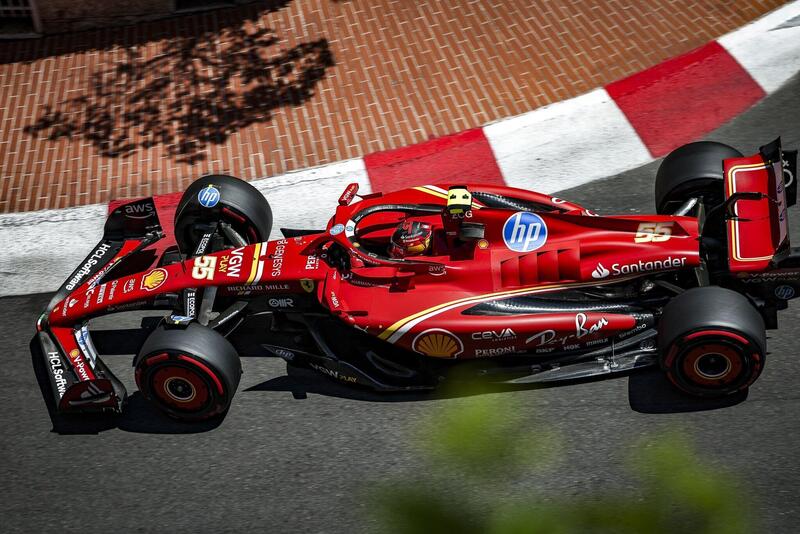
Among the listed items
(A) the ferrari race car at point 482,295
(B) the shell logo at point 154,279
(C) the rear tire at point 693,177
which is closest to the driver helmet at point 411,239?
(A) the ferrari race car at point 482,295

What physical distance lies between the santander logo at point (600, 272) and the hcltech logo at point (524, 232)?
42cm

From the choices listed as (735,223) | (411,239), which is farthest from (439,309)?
(735,223)

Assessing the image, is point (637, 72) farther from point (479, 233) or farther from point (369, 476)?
point (369, 476)

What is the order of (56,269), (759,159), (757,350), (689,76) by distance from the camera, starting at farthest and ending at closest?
(689,76) → (56,269) → (759,159) → (757,350)

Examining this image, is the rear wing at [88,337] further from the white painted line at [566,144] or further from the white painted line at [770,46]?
the white painted line at [770,46]

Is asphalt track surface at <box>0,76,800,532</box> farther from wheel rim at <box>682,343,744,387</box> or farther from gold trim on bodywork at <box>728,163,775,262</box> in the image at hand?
gold trim on bodywork at <box>728,163,775,262</box>

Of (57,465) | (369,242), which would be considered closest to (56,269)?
(57,465)

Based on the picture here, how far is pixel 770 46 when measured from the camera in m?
9.46

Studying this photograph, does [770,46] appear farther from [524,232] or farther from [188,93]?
[188,93]

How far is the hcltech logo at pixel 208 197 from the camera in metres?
7.48

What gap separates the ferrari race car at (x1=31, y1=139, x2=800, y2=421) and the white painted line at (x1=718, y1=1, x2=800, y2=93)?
2.62 m

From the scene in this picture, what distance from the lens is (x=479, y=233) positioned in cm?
649

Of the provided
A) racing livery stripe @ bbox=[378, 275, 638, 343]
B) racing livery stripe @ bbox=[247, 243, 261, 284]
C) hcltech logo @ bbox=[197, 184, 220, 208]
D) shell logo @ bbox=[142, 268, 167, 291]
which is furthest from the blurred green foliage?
hcltech logo @ bbox=[197, 184, 220, 208]

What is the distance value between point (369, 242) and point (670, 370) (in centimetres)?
240
